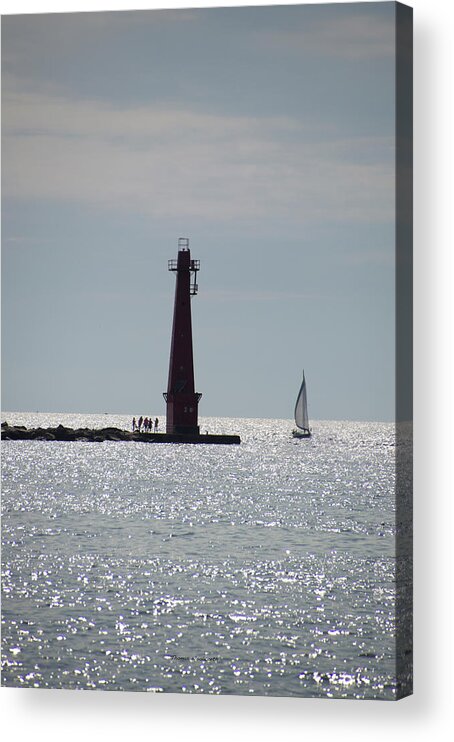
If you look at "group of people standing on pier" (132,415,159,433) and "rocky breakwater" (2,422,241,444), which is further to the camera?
"rocky breakwater" (2,422,241,444)

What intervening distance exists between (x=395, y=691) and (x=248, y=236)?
93.0 inches

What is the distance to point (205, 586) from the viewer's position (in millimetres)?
8211

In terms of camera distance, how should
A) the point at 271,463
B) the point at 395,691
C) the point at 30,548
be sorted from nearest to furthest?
the point at 395,691, the point at 30,548, the point at 271,463

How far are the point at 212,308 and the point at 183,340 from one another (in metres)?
0.25

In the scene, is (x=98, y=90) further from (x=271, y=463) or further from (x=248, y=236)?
(x=271, y=463)

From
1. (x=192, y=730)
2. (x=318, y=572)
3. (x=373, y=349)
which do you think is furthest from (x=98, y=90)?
(x=192, y=730)

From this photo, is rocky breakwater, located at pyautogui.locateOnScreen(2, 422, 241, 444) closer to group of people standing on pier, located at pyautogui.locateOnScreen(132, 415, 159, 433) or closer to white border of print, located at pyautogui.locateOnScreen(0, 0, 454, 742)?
group of people standing on pier, located at pyautogui.locateOnScreen(132, 415, 159, 433)

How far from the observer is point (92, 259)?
8.28 metres

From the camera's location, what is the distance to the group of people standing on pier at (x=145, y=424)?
8.79m

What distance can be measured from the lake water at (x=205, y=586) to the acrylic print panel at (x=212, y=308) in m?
0.01

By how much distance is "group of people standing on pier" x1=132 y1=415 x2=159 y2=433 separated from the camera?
28.8 feet

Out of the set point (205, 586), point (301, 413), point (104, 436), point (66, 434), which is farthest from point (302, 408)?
point (66, 434)

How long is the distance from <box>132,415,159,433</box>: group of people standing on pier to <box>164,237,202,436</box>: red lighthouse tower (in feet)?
1.49

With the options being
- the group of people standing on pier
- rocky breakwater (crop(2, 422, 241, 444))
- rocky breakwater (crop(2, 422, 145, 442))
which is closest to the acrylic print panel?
the group of people standing on pier
